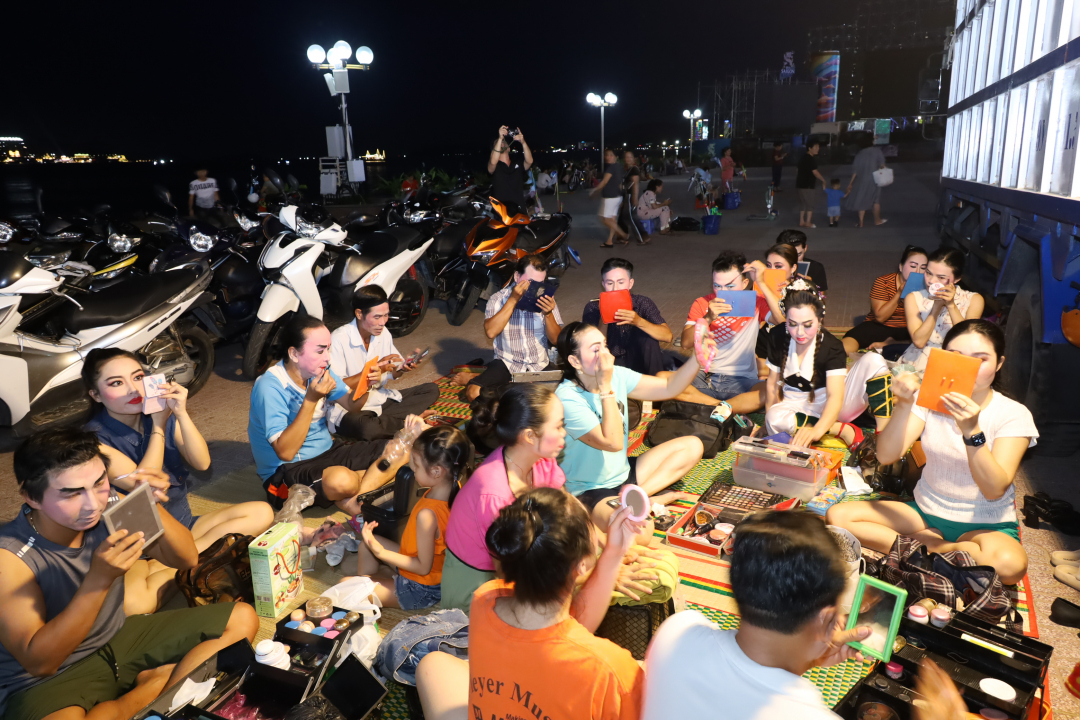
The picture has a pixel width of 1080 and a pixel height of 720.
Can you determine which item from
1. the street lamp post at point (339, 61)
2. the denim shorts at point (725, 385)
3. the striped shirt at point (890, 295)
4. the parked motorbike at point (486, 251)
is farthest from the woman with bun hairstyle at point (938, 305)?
the street lamp post at point (339, 61)

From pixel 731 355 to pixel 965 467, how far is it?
2.38 m

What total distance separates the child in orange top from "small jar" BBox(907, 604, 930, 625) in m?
1.93

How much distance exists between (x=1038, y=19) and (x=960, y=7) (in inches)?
227

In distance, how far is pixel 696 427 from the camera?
488 centimetres

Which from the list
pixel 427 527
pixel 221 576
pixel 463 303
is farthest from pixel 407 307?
pixel 427 527

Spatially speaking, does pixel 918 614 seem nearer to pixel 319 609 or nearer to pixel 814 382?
pixel 814 382

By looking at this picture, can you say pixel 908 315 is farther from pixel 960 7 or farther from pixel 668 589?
pixel 960 7

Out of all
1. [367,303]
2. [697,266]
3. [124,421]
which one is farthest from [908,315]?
[697,266]

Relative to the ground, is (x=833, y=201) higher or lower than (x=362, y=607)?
higher

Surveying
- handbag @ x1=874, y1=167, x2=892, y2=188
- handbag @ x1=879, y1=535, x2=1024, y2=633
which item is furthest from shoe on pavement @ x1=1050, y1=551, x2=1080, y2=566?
handbag @ x1=874, y1=167, x2=892, y2=188

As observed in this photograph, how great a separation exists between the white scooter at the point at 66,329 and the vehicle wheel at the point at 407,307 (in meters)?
2.07

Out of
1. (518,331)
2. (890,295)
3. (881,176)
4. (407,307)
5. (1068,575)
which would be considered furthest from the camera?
(881,176)

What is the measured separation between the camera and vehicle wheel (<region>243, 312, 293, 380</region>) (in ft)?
21.1

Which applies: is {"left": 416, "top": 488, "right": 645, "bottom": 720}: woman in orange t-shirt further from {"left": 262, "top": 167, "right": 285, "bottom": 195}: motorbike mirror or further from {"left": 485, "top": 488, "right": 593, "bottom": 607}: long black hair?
{"left": 262, "top": 167, "right": 285, "bottom": 195}: motorbike mirror
